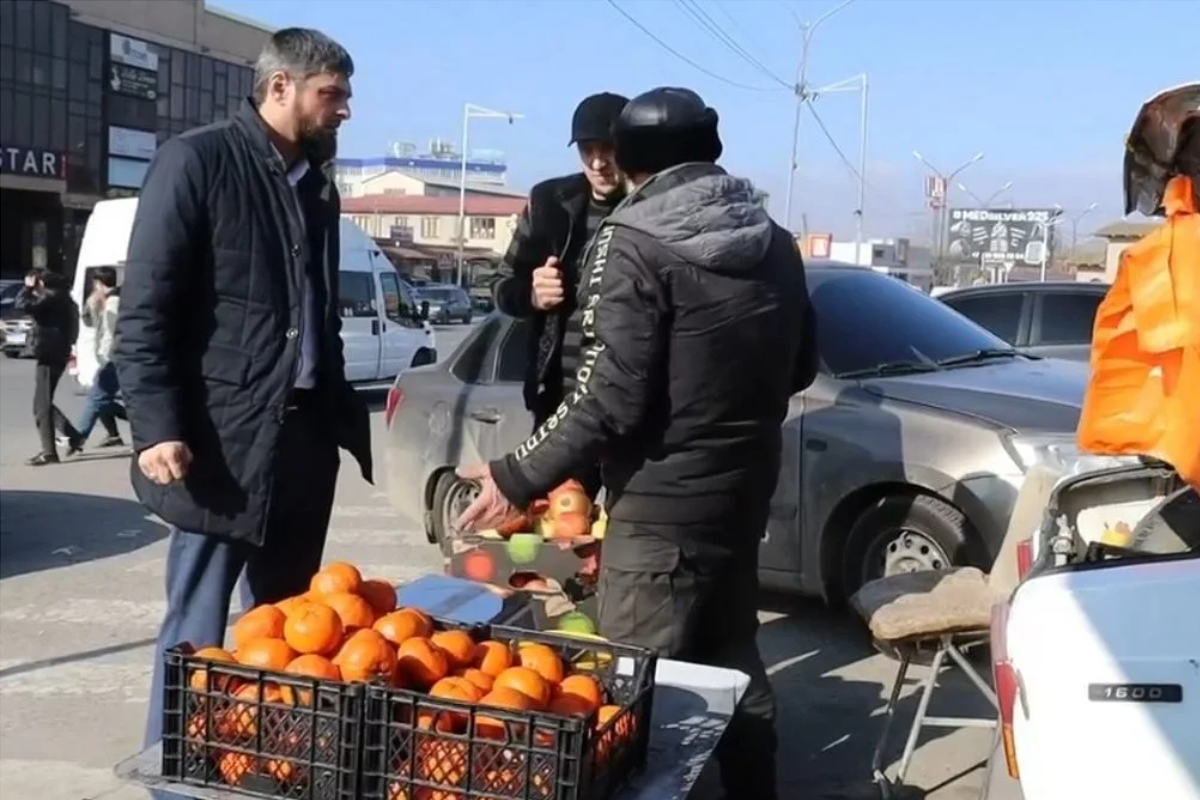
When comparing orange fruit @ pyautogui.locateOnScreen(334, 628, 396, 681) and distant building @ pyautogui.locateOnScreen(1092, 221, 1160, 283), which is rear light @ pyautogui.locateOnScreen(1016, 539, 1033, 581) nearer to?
distant building @ pyautogui.locateOnScreen(1092, 221, 1160, 283)

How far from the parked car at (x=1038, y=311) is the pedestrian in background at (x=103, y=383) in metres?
7.90

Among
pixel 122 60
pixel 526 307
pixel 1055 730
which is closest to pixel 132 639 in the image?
pixel 526 307

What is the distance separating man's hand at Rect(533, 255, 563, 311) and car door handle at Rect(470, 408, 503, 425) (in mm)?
2784

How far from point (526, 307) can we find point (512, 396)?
248 centimetres

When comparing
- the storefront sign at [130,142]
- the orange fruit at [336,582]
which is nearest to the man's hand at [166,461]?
the orange fruit at [336,582]

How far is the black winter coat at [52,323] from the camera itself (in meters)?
12.6

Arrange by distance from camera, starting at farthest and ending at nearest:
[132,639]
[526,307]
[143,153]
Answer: [143,153], [132,639], [526,307]

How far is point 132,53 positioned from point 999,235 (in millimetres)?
38668

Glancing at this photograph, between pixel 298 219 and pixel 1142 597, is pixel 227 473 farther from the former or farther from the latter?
pixel 1142 597

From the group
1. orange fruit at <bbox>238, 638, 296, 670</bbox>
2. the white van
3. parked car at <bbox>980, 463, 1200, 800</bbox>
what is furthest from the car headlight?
the white van

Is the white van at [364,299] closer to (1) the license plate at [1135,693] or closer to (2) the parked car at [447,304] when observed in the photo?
(1) the license plate at [1135,693]

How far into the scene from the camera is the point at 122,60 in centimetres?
5409

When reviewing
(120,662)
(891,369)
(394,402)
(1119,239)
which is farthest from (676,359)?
(1119,239)

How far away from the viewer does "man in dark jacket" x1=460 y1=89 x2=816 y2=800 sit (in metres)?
3.49
